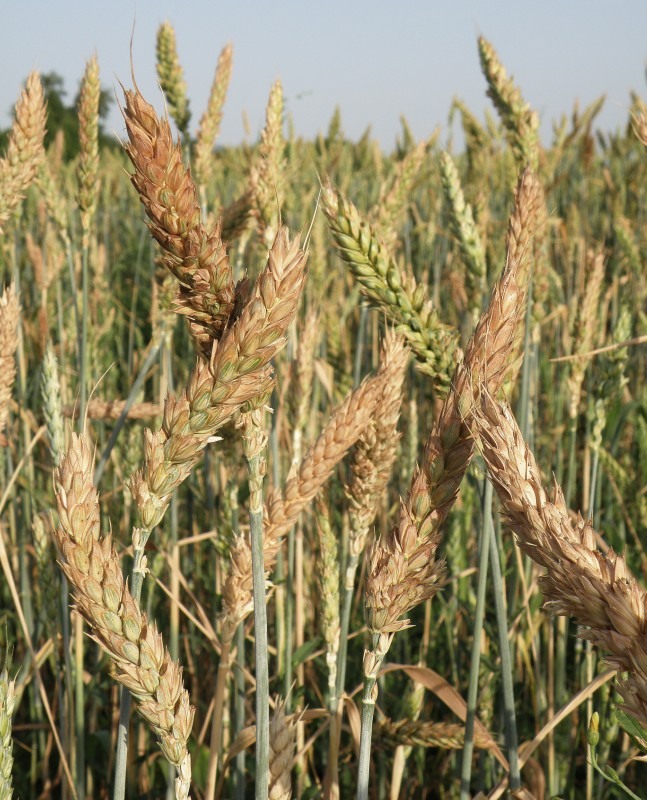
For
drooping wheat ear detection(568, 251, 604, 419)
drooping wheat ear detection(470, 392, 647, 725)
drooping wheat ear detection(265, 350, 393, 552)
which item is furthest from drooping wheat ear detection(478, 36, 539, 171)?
drooping wheat ear detection(470, 392, 647, 725)

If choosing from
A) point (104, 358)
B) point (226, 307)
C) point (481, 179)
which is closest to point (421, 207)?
point (481, 179)

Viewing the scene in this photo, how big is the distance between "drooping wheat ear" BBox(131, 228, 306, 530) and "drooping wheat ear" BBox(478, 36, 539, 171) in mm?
1172

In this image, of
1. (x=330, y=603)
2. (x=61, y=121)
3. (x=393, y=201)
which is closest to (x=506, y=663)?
(x=330, y=603)

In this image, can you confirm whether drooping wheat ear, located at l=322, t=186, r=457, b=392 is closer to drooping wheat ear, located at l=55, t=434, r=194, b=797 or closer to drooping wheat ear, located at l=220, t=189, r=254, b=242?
drooping wheat ear, located at l=55, t=434, r=194, b=797

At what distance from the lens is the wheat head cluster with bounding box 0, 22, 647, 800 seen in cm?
68

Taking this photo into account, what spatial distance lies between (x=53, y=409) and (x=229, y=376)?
0.77 meters

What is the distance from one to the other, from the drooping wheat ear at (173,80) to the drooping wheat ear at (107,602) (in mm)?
1573

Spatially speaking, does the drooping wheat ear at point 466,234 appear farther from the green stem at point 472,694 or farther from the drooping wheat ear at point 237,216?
the green stem at point 472,694

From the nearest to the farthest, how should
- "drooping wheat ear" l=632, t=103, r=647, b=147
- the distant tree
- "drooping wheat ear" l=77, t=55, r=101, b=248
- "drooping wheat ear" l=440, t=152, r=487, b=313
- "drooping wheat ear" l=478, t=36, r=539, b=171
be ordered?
"drooping wheat ear" l=632, t=103, r=647, b=147, "drooping wheat ear" l=440, t=152, r=487, b=313, "drooping wheat ear" l=77, t=55, r=101, b=248, "drooping wheat ear" l=478, t=36, r=539, b=171, the distant tree

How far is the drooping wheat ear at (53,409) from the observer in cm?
131

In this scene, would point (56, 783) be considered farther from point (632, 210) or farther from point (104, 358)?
point (632, 210)

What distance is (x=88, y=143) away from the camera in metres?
1.67

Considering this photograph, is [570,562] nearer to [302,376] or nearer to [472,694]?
[472,694]

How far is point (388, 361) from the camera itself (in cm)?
116
